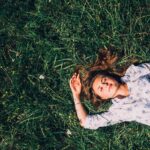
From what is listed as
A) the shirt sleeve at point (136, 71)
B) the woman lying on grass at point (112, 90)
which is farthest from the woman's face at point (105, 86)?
the shirt sleeve at point (136, 71)

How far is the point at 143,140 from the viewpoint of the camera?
4055 millimetres

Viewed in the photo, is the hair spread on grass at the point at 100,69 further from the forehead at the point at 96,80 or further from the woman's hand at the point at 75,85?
the forehead at the point at 96,80

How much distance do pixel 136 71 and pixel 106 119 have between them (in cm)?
58

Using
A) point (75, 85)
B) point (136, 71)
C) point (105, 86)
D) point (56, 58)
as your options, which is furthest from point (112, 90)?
point (56, 58)

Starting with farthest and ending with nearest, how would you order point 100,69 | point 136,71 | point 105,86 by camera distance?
point 100,69 → point 136,71 → point 105,86

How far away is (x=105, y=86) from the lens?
11.9ft

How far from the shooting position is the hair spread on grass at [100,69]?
3945 mm

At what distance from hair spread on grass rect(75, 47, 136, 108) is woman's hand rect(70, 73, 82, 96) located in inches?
1.8

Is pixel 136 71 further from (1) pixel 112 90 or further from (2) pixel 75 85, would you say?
(2) pixel 75 85

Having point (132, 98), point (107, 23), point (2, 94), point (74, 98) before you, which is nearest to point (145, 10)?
point (107, 23)

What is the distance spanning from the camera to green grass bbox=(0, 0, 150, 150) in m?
3.94

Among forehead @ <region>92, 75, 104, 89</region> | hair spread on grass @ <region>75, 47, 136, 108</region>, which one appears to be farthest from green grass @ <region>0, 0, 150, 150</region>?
forehead @ <region>92, 75, 104, 89</region>

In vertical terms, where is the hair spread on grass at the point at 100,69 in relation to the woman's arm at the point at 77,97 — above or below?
above

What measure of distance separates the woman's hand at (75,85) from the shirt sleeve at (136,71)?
0.48 metres
